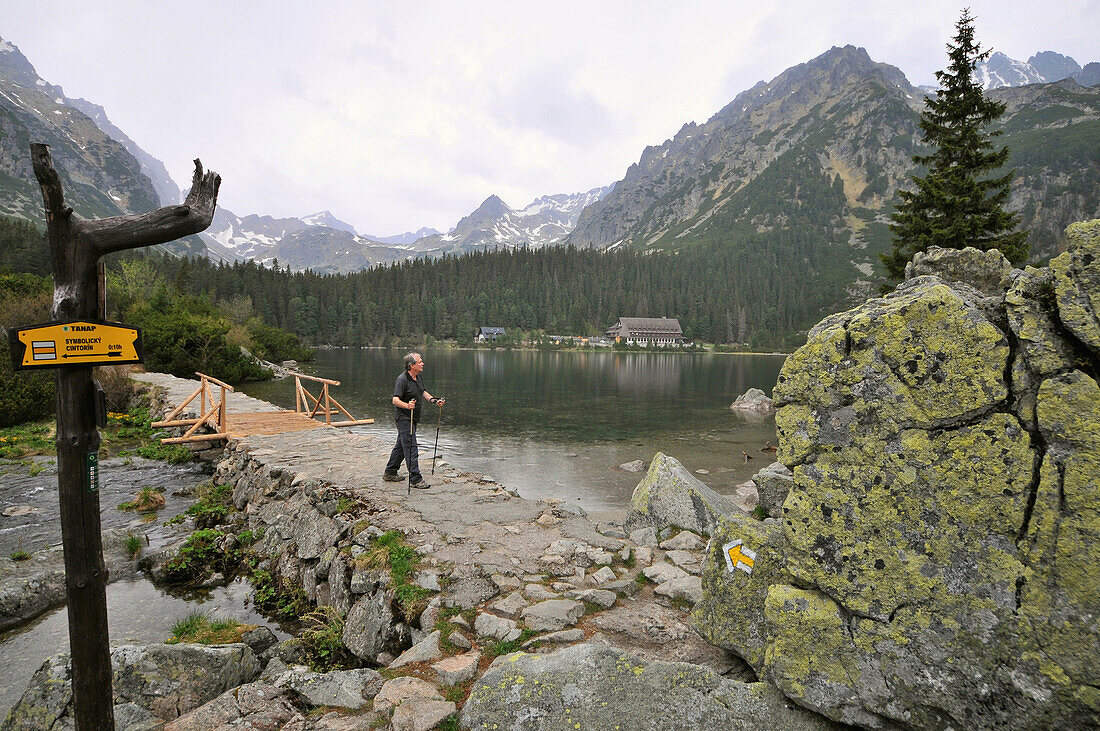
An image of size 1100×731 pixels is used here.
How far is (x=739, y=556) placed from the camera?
4301 millimetres

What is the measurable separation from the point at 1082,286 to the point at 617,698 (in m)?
4.09

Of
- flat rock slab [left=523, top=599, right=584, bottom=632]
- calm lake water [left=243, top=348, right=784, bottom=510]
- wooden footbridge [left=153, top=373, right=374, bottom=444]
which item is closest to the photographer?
flat rock slab [left=523, top=599, right=584, bottom=632]

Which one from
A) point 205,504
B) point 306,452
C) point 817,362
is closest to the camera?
point 817,362

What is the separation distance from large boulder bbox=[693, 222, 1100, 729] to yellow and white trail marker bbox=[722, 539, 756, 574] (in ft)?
1.26

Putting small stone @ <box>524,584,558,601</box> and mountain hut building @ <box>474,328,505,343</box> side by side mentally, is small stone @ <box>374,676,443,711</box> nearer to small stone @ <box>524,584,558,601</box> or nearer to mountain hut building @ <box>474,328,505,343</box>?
small stone @ <box>524,584,558,601</box>

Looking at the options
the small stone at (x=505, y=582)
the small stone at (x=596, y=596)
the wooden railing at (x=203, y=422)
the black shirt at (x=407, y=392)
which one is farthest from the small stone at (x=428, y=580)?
the wooden railing at (x=203, y=422)

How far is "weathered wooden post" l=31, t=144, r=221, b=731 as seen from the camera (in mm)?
4148

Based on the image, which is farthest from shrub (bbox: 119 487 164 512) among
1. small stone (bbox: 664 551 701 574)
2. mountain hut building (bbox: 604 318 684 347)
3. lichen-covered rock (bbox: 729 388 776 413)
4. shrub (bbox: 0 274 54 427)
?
mountain hut building (bbox: 604 318 684 347)

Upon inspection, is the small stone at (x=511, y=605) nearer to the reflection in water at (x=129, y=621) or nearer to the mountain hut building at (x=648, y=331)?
the reflection in water at (x=129, y=621)

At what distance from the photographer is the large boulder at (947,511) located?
2.81 m

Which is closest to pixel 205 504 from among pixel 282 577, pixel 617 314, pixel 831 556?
pixel 282 577

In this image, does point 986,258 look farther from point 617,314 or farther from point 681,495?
point 617,314

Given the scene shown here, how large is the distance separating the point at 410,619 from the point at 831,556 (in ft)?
15.5

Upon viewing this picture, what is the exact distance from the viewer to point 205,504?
502 inches
